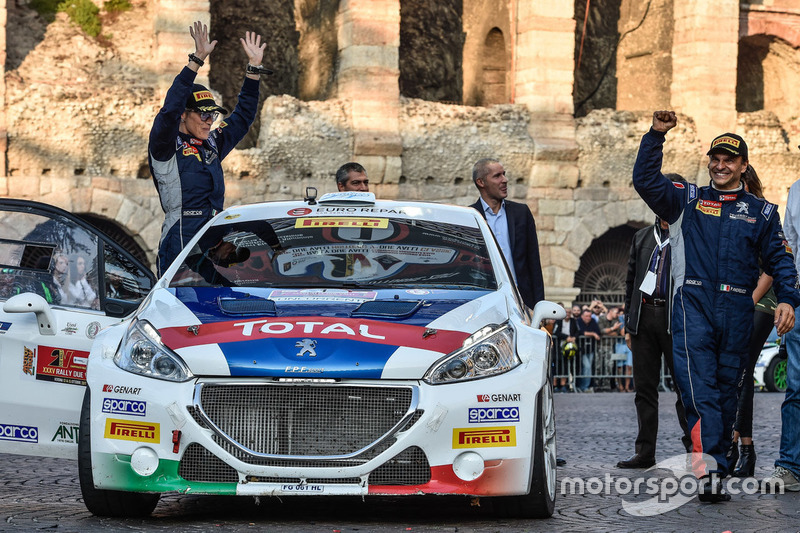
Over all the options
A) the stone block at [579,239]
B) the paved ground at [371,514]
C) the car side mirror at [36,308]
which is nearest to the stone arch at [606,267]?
the stone block at [579,239]

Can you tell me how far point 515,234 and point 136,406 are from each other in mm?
4260

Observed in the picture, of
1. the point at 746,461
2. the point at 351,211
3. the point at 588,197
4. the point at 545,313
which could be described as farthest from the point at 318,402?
the point at 588,197

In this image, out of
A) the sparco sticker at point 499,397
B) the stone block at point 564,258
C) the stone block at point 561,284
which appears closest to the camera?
the sparco sticker at point 499,397

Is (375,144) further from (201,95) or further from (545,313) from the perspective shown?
(545,313)

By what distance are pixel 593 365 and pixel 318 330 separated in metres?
17.3

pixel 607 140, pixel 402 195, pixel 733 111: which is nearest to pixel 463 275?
pixel 402 195

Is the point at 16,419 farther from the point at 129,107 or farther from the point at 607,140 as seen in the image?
the point at 607,140

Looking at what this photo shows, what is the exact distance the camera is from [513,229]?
9.57 m

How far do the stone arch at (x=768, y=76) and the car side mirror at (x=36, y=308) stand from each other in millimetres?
23970

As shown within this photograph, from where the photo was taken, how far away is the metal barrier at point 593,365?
22.4 metres

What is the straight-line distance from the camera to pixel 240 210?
7652mm

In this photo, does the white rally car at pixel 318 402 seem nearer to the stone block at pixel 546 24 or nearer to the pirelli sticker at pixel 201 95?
the pirelli sticker at pixel 201 95

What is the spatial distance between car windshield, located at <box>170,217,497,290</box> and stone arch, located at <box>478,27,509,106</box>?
71.3 feet

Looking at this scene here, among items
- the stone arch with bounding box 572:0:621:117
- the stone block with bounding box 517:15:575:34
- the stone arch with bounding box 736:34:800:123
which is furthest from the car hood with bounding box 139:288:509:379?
the stone arch with bounding box 572:0:621:117
